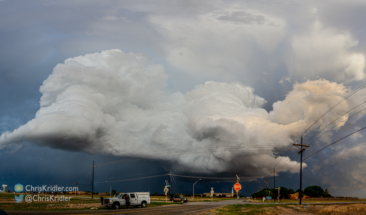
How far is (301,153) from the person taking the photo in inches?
2354

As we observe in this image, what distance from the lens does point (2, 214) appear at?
1088cm

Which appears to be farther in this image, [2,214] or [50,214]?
[50,214]

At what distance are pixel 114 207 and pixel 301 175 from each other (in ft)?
135

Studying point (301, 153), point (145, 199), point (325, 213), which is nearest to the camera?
point (325, 213)

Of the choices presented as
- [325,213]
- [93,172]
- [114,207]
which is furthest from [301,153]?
[93,172]

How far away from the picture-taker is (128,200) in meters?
45.2

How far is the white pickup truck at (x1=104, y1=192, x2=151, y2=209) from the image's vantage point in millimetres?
42750

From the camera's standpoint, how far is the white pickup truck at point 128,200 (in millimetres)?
42750

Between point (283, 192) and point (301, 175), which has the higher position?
point (301, 175)

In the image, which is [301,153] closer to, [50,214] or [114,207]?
[114,207]

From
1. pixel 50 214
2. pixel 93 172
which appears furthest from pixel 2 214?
pixel 93 172

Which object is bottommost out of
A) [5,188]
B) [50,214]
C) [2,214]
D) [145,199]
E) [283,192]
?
[283,192]

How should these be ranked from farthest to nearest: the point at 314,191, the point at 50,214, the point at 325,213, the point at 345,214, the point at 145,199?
the point at 314,191, the point at 145,199, the point at 325,213, the point at 345,214, the point at 50,214

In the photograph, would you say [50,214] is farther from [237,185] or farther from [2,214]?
[237,185]
